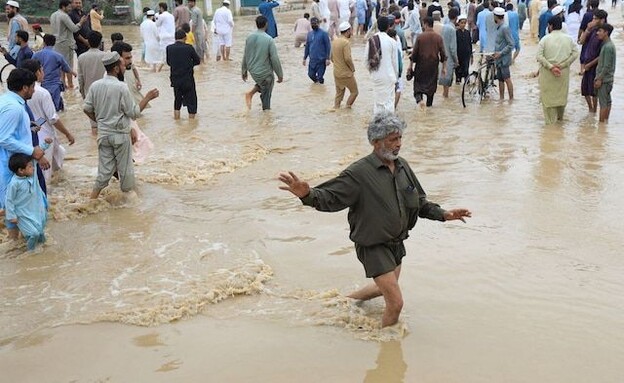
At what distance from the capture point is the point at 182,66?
1189 centimetres

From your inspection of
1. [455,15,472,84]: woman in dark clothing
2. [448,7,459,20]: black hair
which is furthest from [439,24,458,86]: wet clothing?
[448,7,459,20]: black hair

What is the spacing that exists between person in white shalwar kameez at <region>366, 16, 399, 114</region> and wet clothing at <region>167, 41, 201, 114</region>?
2.86 m

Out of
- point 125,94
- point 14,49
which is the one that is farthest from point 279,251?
point 14,49

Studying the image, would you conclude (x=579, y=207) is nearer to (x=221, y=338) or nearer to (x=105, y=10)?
(x=221, y=338)

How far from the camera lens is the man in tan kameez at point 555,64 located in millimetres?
10898

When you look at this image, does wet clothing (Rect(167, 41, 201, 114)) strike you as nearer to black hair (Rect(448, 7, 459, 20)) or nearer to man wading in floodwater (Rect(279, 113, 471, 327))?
black hair (Rect(448, 7, 459, 20))

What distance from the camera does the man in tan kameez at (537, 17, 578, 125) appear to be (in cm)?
1090

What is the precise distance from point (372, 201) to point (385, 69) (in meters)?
6.64

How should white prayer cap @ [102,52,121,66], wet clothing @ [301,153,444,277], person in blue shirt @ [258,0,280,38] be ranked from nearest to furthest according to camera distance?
wet clothing @ [301,153,444,277] → white prayer cap @ [102,52,121,66] → person in blue shirt @ [258,0,280,38]

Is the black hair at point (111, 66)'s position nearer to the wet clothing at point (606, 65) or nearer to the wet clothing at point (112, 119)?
the wet clothing at point (112, 119)

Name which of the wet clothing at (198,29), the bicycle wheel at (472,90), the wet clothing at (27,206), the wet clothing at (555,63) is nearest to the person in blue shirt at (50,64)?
the wet clothing at (27,206)

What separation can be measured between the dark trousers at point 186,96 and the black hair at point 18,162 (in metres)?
5.63

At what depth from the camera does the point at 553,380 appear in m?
4.48

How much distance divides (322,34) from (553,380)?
11.4 meters
